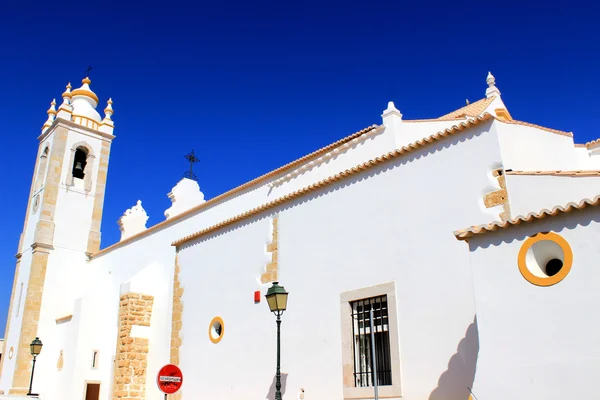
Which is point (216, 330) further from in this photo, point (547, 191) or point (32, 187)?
point (32, 187)

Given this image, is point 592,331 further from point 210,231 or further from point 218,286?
point 210,231

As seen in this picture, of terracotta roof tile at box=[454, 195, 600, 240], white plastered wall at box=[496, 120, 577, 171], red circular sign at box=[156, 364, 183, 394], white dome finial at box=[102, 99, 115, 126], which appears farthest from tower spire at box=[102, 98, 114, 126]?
terracotta roof tile at box=[454, 195, 600, 240]

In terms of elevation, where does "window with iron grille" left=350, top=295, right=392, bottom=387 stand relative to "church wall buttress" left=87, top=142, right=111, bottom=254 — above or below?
below

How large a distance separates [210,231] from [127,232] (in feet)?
31.6

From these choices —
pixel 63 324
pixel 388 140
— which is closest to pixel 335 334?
pixel 388 140

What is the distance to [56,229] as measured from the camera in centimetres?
1878

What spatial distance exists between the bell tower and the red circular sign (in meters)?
10.9

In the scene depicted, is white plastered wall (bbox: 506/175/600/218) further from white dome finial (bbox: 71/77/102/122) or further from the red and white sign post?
white dome finial (bbox: 71/77/102/122)

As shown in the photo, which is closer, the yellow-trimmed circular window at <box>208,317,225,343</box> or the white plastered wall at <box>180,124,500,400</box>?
the white plastered wall at <box>180,124,500,400</box>

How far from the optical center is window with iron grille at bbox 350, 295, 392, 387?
7625mm

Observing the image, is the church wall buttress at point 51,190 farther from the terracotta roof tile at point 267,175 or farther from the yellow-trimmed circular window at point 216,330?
the yellow-trimmed circular window at point 216,330

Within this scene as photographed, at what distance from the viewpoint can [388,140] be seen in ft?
34.3

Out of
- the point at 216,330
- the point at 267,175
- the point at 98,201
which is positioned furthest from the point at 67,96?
the point at 216,330

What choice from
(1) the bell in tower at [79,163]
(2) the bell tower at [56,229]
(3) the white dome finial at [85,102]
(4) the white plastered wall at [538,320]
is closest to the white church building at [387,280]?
(4) the white plastered wall at [538,320]
